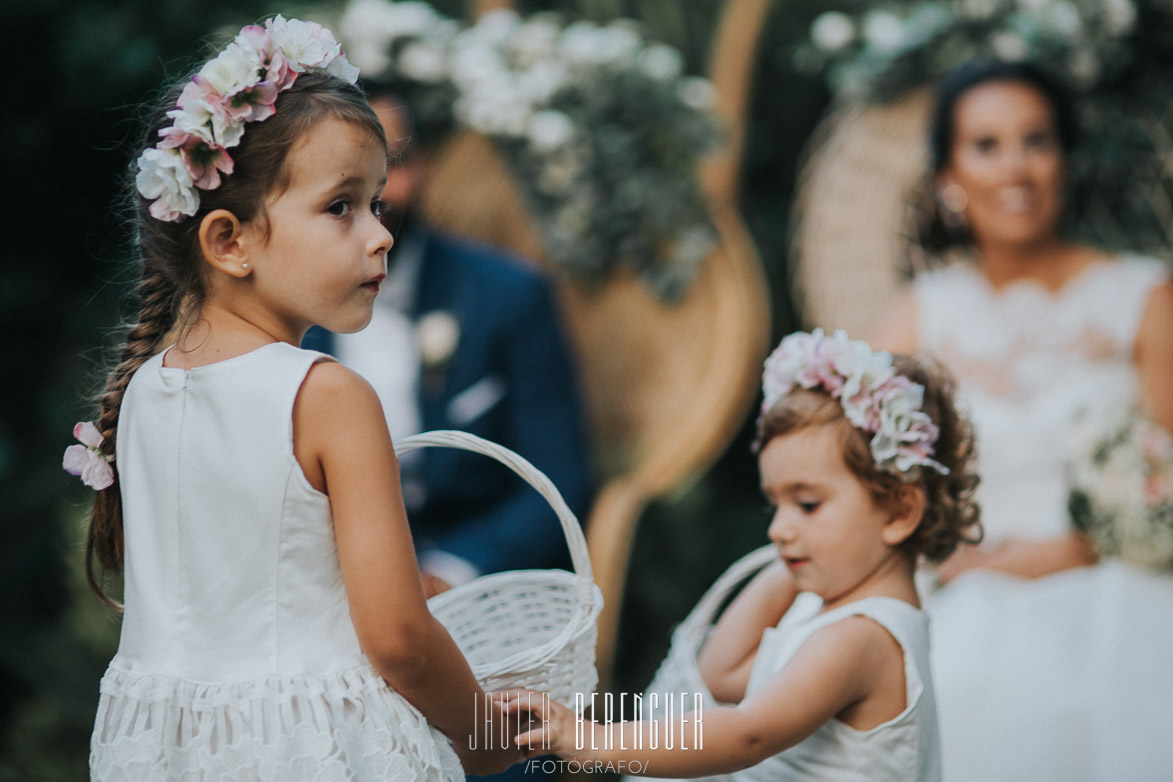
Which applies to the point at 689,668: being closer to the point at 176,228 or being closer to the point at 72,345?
the point at 176,228

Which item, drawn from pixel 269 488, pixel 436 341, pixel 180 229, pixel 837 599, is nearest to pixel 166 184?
pixel 180 229

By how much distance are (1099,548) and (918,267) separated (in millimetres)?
1183

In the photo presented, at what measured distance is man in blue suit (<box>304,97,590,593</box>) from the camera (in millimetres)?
2822

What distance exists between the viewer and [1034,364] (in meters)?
2.90

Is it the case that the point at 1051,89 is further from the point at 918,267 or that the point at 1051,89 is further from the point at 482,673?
the point at 482,673

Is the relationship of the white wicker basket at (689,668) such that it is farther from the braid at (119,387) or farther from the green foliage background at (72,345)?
the green foliage background at (72,345)

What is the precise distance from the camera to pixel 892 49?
10.8ft

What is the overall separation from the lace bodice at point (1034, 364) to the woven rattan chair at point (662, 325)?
507 millimetres

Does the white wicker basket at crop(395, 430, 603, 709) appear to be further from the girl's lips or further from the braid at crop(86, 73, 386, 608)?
the braid at crop(86, 73, 386, 608)

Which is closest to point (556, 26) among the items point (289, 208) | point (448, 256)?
point (448, 256)

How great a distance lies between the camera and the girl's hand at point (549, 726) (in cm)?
139

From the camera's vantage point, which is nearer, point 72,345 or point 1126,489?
point 1126,489

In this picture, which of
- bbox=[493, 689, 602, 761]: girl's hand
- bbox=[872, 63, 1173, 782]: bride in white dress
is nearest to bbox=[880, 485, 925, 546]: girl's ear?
bbox=[493, 689, 602, 761]: girl's hand

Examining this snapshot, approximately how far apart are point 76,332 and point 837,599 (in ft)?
8.53
